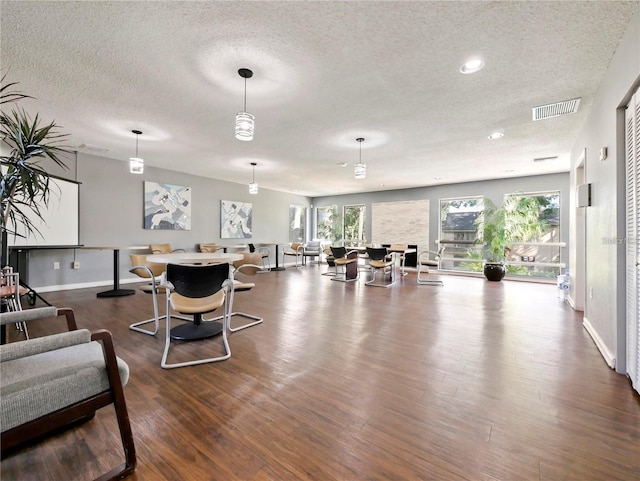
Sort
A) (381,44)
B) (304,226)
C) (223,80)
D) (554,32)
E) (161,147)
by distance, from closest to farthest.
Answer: (554,32) < (381,44) < (223,80) < (161,147) < (304,226)

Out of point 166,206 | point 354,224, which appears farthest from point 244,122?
point 354,224

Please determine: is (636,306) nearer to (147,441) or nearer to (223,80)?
(147,441)

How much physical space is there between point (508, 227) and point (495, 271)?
4.15 feet

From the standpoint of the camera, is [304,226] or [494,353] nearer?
[494,353]

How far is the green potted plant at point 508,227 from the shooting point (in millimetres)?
7004

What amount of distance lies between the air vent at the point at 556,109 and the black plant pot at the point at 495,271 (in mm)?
4204

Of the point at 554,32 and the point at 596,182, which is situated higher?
the point at 554,32

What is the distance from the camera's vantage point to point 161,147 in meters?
5.13

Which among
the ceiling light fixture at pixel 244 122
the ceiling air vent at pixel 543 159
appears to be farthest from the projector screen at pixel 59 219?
the ceiling air vent at pixel 543 159

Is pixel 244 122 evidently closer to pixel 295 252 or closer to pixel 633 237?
pixel 633 237

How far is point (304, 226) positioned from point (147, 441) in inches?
399

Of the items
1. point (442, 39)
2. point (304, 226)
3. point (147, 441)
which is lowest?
point (147, 441)

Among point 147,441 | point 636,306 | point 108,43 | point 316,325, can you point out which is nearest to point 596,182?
point 636,306

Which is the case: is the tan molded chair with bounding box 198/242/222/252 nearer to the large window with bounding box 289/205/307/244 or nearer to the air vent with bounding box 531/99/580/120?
the large window with bounding box 289/205/307/244
